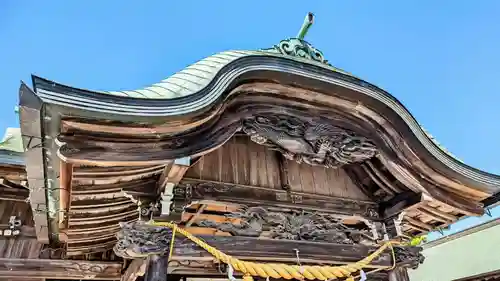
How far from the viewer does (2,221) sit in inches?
197

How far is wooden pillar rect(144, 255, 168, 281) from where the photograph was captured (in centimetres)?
317

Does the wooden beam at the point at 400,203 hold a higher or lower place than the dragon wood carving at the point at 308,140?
lower

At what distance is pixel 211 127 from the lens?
340cm

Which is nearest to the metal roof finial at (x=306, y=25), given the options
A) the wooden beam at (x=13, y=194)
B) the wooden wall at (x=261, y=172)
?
the wooden wall at (x=261, y=172)

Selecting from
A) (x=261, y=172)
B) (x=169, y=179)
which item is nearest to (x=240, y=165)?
(x=261, y=172)

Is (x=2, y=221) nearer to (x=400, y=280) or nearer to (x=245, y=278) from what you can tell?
(x=245, y=278)

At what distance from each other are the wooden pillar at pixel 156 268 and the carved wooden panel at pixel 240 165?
87 centimetres

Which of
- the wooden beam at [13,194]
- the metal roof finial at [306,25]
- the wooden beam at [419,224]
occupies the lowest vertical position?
the wooden beam at [419,224]

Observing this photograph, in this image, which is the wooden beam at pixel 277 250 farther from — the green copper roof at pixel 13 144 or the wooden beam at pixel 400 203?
the green copper roof at pixel 13 144

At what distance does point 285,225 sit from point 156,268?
1410mm

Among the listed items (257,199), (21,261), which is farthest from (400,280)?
(21,261)

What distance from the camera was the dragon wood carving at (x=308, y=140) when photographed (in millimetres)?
3754

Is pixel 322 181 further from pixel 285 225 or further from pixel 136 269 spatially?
pixel 136 269

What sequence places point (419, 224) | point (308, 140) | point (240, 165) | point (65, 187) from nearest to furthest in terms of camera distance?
point (65, 187) < point (308, 140) < point (240, 165) < point (419, 224)
